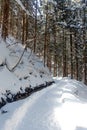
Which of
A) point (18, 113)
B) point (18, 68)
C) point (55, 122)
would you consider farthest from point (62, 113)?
point (18, 68)

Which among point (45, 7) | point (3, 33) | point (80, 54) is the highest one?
point (45, 7)

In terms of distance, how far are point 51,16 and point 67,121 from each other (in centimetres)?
3318

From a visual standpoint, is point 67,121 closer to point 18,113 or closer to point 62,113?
point 62,113

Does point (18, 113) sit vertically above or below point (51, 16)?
below

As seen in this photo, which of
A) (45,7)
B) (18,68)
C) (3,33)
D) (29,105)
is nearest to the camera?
(29,105)

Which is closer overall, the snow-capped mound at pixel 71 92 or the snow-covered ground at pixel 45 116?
the snow-covered ground at pixel 45 116

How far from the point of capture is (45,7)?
39312 millimetres

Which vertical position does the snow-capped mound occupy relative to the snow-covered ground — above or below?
below

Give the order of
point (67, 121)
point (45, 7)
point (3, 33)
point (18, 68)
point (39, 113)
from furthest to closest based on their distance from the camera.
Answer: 1. point (45, 7)
2. point (3, 33)
3. point (18, 68)
4. point (39, 113)
5. point (67, 121)

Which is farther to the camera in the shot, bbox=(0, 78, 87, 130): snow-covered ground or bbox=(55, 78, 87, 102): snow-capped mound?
bbox=(55, 78, 87, 102): snow-capped mound

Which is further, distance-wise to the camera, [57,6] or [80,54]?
[80,54]

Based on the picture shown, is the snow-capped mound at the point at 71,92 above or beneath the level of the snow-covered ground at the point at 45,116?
beneath

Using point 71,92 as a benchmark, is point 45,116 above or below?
above

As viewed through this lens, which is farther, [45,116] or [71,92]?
[71,92]
